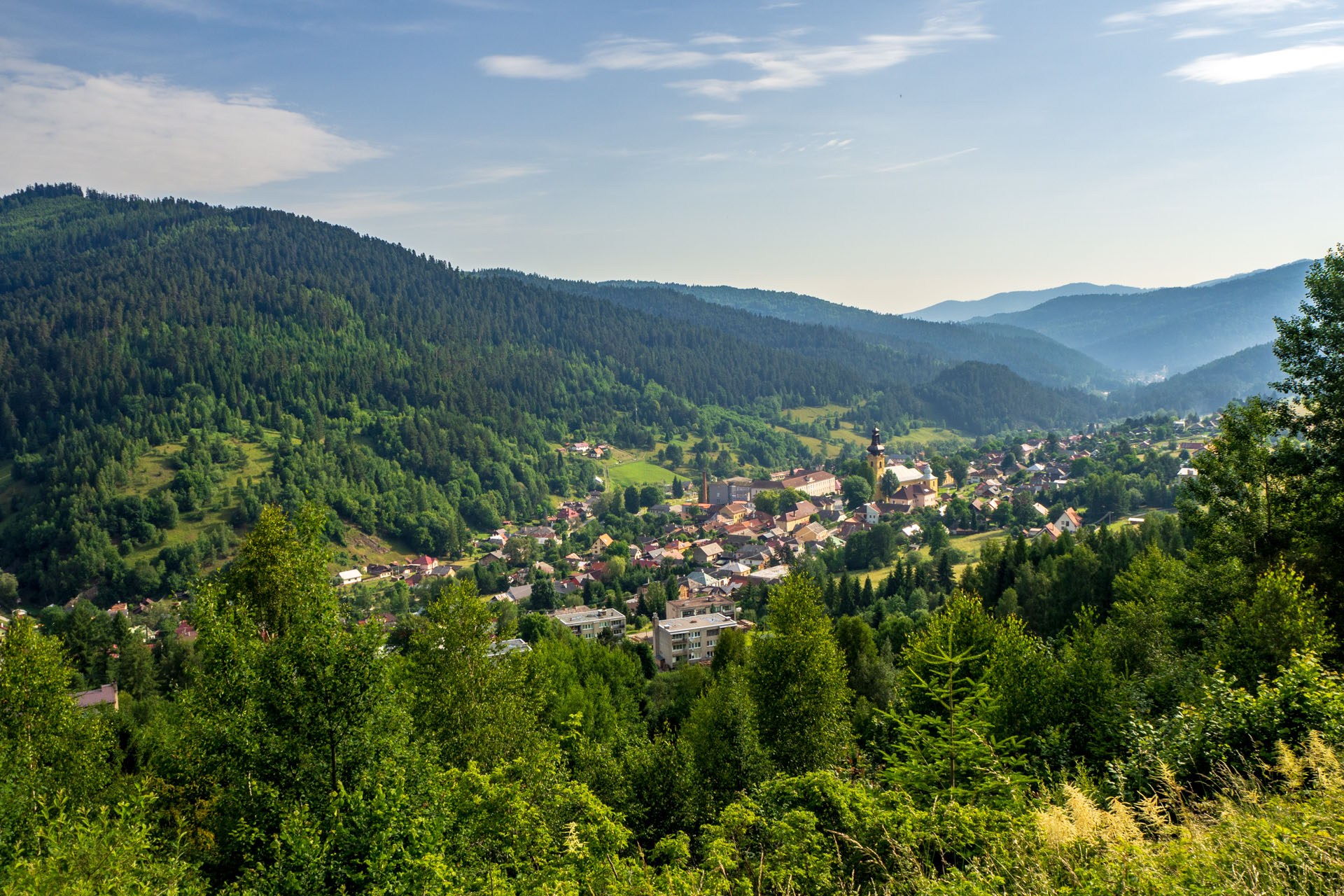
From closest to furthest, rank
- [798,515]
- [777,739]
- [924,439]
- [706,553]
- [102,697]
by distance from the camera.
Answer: [777,739] < [102,697] < [706,553] < [798,515] < [924,439]

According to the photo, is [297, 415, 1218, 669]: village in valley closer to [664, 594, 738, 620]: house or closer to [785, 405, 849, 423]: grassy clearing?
[664, 594, 738, 620]: house

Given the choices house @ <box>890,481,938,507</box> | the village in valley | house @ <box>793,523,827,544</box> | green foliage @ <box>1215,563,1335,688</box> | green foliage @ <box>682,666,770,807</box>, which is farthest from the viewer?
house @ <box>890,481,938,507</box>

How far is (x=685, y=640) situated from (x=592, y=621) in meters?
7.79

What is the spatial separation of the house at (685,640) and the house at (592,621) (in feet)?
14.6

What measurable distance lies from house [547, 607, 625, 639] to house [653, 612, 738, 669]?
14.6 ft

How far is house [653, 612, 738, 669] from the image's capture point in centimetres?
4869

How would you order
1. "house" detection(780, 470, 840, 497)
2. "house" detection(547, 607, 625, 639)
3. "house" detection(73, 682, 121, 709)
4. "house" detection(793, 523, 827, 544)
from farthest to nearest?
"house" detection(780, 470, 840, 497)
"house" detection(793, 523, 827, 544)
"house" detection(547, 607, 625, 639)
"house" detection(73, 682, 121, 709)

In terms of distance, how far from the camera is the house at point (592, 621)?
2043 inches

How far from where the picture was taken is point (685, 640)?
162 feet

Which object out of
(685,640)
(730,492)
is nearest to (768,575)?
(685,640)

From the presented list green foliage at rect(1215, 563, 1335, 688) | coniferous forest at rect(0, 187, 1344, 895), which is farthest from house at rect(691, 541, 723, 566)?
green foliage at rect(1215, 563, 1335, 688)

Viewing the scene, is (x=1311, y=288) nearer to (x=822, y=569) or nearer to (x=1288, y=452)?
(x=1288, y=452)

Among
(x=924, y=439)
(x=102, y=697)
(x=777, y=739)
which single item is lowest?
(x=102, y=697)

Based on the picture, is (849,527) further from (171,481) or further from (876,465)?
(171,481)
